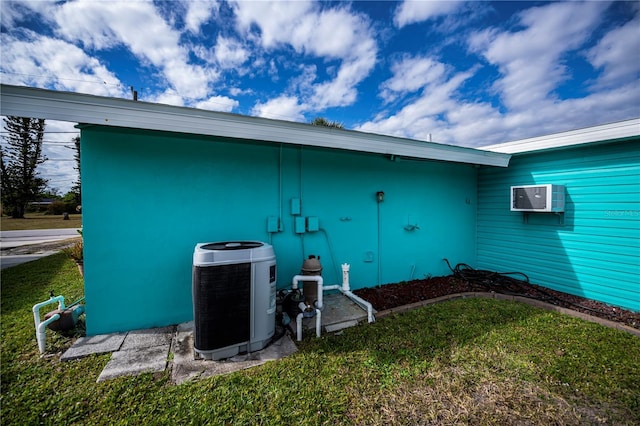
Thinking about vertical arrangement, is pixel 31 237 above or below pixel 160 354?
above

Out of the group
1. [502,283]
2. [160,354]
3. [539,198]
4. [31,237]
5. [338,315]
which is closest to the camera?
[160,354]

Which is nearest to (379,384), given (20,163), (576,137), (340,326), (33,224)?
(340,326)

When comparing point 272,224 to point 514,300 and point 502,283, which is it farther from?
point 502,283

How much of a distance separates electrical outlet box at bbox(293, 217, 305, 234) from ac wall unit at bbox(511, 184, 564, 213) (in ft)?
13.2

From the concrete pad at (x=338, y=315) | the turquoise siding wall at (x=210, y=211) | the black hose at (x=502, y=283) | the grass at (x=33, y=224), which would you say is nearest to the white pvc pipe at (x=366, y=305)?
the concrete pad at (x=338, y=315)

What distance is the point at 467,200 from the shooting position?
5.18 metres

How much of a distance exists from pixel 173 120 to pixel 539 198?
18.4ft

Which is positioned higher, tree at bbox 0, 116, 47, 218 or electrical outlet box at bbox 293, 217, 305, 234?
tree at bbox 0, 116, 47, 218

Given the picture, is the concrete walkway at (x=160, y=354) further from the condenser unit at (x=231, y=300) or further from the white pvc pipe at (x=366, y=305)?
the white pvc pipe at (x=366, y=305)

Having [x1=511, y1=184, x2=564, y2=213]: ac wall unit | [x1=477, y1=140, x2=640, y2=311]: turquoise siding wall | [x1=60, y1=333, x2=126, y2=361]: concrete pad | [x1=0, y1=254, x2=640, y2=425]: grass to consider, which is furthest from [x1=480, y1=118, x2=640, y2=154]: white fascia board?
[x1=60, y1=333, x2=126, y2=361]: concrete pad

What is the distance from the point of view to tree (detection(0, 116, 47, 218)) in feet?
48.7

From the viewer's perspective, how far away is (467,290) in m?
4.20

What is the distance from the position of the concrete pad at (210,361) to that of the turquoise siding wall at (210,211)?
2.22 feet

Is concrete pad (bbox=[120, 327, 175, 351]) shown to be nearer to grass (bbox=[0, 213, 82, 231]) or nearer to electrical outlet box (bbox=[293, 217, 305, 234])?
electrical outlet box (bbox=[293, 217, 305, 234])
